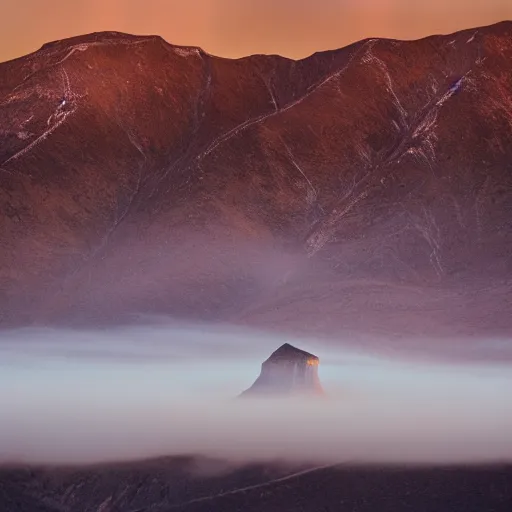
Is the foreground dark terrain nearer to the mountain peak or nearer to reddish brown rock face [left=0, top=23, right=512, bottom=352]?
the mountain peak

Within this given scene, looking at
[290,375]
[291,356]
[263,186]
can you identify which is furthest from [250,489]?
[263,186]

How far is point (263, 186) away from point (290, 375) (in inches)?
1448

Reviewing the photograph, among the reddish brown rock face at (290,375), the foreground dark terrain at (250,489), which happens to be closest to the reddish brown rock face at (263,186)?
the reddish brown rock face at (290,375)

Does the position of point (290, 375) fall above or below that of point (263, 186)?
below

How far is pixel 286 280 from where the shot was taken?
310ft

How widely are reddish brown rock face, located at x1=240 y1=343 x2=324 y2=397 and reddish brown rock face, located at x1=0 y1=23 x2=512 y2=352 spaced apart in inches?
863

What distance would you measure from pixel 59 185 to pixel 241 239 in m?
12.9

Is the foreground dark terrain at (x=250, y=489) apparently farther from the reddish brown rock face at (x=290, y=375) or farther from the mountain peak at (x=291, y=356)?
the mountain peak at (x=291, y=356)

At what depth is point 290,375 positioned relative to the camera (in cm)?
6625

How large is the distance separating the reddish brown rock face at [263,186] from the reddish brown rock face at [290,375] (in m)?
21.9

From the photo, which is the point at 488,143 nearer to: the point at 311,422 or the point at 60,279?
the point at 60,279

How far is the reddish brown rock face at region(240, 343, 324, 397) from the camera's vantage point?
2586 inches

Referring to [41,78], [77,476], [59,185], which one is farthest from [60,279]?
[77,476]

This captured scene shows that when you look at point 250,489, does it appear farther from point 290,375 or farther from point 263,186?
point 263,186
